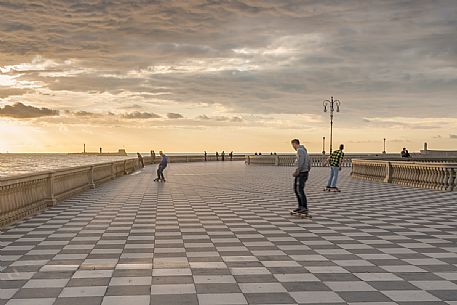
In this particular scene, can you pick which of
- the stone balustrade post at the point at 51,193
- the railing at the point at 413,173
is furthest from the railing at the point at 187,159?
the stone balustrade post at the point at 51,193

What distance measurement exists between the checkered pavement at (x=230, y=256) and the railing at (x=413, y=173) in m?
6.21

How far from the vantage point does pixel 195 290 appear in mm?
6383

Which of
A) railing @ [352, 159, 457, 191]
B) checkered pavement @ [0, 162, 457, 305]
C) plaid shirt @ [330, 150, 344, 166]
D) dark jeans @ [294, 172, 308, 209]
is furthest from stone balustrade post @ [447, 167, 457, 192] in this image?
dark jeans @ [294, 172, 308, 209]

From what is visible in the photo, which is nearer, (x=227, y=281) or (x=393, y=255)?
(x=227, y=281)

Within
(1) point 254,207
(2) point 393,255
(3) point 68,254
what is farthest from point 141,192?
(2) point 393,255

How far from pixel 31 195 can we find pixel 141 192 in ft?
26.0

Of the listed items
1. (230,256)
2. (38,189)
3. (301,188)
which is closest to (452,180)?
(301,188)

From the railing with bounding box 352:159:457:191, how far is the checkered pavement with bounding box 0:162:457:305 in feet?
20.4

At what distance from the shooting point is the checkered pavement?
Answer: 625cm

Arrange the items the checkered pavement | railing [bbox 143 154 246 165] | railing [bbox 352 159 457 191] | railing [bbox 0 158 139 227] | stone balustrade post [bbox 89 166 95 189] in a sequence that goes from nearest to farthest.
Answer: the checkered pavement < railing [bbox 0 158 139 227] < railing [bbox 352 159 457 191] < stone balustrade post [bbox 89 166 95 189] < railing [bbox 143 154 246 165]

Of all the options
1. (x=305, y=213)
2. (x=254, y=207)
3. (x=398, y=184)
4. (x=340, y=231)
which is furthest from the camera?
(x=398, y=184)

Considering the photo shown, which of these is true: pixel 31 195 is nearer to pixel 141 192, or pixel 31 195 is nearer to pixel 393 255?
pixel 141 192

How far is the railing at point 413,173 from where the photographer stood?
70.9 ft

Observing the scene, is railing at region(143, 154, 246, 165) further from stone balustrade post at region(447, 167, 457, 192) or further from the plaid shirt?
stone balustrade post at region(447, 167, 457, 192)
